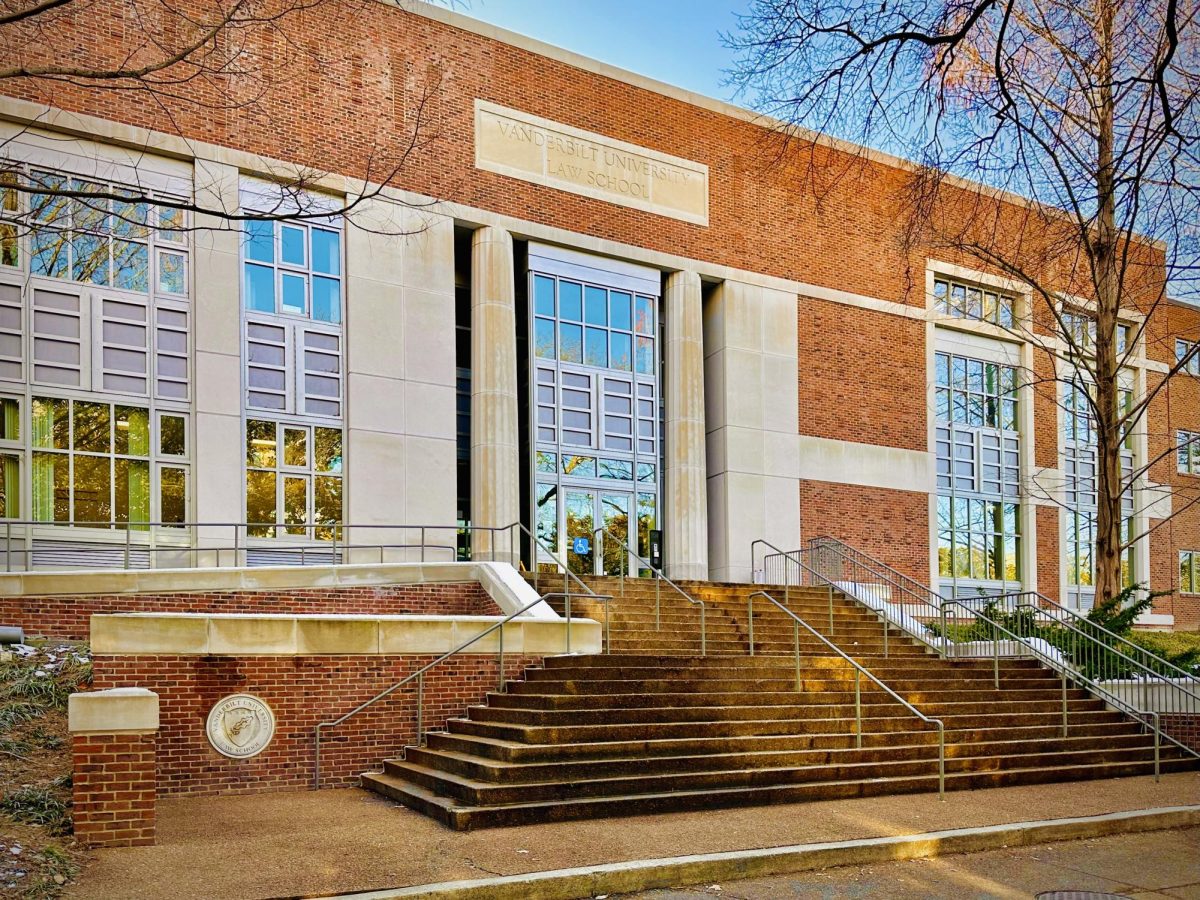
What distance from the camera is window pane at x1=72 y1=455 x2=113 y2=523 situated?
17859 mm

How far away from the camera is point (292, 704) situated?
11.6 metres

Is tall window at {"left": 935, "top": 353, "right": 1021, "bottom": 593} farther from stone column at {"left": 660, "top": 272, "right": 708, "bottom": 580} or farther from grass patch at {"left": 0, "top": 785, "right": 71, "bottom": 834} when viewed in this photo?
grass patch at {"left": 0, "top": 785, "right": 71, "bottom": 834}

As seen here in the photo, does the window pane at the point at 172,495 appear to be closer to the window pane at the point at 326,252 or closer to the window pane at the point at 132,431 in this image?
the window pane at the point at 132,431

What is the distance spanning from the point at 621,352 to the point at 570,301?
1569mm

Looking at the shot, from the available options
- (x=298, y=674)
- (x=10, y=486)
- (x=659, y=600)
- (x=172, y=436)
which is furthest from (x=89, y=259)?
(x=659, y=600)

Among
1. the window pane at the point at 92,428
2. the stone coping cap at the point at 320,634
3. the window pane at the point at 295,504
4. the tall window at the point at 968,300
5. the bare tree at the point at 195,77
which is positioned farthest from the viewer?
the tall window at the point at 968,300

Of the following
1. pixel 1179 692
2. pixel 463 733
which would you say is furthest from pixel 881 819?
pixel 1179 692

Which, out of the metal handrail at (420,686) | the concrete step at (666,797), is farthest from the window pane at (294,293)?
the concrete step at (666,797)

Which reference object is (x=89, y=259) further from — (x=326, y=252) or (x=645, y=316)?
(x=645, y=316)

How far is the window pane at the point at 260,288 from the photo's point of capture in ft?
64.5

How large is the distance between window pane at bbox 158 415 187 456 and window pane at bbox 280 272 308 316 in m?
2.69

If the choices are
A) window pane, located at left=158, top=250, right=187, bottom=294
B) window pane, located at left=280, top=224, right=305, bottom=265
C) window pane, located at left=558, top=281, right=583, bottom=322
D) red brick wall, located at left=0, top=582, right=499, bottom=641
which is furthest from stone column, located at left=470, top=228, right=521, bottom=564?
window pane, located at left=158, top=250, right=187, bottom=294

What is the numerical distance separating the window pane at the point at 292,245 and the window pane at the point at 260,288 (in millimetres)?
394

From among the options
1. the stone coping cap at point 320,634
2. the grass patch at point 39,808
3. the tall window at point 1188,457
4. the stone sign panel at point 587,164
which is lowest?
the grass patch at point 39,808
